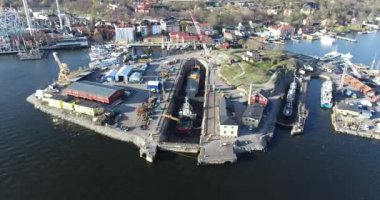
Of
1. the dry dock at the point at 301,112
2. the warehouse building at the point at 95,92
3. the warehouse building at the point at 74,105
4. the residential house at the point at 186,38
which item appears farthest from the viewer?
the residential house at the point at 186,38

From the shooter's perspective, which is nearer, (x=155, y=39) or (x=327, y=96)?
(x=327, y=96)

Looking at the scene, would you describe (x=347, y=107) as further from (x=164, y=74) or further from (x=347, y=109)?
(x=164, y=74)

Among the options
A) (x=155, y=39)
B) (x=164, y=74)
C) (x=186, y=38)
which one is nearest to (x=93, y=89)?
(x=164, y=74)

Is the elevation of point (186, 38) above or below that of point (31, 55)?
above

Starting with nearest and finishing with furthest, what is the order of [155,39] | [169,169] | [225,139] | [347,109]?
1. [169,169]
2. [225,139]
3. [347,109]
4. [155,39]

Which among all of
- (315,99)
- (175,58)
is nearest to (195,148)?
(315,99)

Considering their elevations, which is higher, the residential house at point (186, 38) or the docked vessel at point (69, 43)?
the residential house at point (186, 38)

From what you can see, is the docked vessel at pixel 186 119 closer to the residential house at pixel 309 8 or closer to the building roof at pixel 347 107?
the building roof at pixel 347 107

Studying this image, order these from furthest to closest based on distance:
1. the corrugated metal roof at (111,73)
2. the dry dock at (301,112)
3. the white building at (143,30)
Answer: the white building at (143,30) < the corrugated metal roof at (111,73) < the dry dock at (301,112)

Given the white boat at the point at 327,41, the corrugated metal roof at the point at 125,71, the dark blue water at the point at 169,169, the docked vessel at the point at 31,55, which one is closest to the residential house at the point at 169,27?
the docked vessel at the point at 31,55
